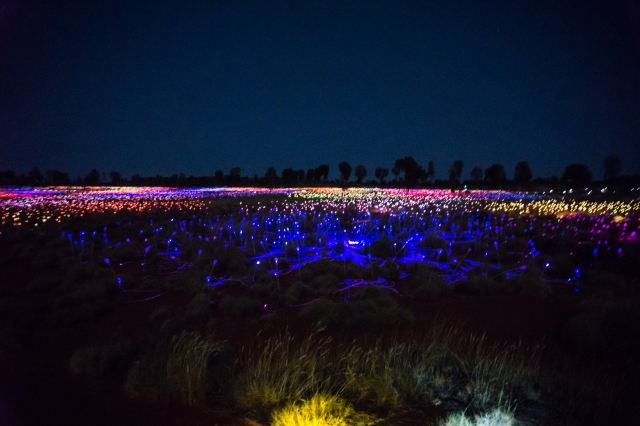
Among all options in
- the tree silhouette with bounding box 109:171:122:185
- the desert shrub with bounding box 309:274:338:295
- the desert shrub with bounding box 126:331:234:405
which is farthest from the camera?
the tree silhouette with bounding box 109:171:122:185

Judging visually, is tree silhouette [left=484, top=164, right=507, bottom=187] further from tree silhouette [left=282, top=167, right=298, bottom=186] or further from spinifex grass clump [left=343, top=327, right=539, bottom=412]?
spinifex grass clump [left=343, top=327, right=539, bottom=412]

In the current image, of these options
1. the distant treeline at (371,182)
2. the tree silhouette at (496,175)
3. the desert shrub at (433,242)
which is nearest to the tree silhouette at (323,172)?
the distant treeline at (371,182)

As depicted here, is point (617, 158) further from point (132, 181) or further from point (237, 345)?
point (132, 181)

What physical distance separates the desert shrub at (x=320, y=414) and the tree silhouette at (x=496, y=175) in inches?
3608

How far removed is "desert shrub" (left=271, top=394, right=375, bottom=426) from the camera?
3.91 metres

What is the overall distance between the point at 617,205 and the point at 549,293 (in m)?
23.1

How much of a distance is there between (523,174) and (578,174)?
12.3m

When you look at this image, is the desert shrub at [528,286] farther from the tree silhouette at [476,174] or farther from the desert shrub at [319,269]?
the tree silhouette at [476,174]

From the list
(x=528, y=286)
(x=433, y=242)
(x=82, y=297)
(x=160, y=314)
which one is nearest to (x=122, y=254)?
(x=82, y=297)

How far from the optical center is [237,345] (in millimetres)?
6730

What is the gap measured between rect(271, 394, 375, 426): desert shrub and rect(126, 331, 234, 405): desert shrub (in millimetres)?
1228

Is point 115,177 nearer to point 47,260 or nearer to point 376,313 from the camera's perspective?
point 47,260

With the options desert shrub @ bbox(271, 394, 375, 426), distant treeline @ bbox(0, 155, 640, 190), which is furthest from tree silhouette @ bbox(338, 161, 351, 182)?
desert shrub @ bbox(271, 394, 375, 426)

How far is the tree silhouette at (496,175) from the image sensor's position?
287 ft
